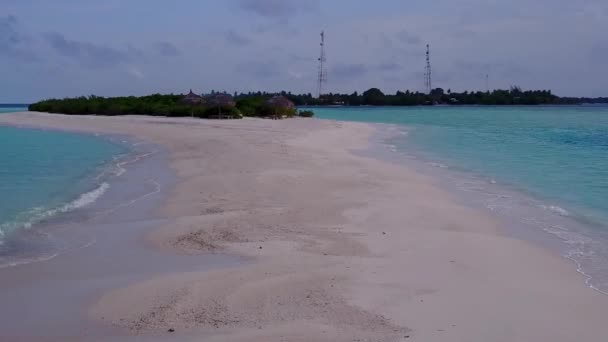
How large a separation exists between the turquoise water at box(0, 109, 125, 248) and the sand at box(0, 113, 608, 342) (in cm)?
181

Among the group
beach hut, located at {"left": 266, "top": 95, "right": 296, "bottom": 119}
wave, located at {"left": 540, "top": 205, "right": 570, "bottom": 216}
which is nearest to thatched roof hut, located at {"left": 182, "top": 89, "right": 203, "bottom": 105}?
beach hut, located at {"left": 266, "top": 95, "right": 296, "bottom": 119}

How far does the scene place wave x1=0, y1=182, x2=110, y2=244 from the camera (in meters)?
8.16

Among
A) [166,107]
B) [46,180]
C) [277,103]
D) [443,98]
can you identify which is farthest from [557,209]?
[443,98]

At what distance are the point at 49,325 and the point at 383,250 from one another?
3.55 metres

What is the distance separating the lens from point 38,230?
799cm

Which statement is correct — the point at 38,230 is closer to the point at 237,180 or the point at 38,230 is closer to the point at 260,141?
the point at 237,180

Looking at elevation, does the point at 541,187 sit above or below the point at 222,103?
below

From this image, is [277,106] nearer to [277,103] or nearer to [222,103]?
[277,103]

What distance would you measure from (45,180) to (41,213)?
3.87 metres

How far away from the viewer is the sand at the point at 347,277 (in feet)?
15.0

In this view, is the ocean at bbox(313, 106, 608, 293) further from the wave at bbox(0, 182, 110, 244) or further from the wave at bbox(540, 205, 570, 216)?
the wave at bbox(0, 182, 110, 244)

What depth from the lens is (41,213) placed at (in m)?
9.12

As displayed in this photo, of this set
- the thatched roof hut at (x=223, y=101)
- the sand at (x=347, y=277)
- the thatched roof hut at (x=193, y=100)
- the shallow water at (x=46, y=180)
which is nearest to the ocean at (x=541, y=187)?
the sand at (x=347, y=277)

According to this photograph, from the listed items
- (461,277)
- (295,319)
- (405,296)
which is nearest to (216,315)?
(295,319)
